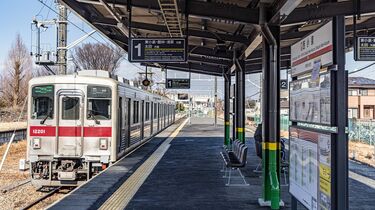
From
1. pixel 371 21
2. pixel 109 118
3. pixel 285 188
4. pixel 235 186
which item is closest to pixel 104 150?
pixel 109 118

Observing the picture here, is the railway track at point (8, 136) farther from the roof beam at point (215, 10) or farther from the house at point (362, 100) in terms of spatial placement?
the house at point (362, 100)

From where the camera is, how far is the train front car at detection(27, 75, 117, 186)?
36.3ft

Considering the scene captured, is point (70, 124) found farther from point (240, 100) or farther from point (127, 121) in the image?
point (240, 100)

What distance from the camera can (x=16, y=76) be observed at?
52.4 meters

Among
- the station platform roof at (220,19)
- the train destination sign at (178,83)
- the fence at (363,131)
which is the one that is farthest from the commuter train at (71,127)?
the train destination sign at (178,83)

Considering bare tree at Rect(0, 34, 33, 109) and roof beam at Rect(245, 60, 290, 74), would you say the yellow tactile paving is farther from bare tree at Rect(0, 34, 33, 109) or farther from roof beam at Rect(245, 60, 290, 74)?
bare tree at Rect(0, 34, 33, 109)

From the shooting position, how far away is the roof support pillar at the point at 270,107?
688 centimetres

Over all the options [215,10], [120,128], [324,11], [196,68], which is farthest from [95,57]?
[324,11]

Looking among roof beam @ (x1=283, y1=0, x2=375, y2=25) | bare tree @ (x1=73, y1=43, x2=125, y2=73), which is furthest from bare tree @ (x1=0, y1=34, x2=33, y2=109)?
roof beam @ (x1=283, y1=0, x2=375, y2=25)

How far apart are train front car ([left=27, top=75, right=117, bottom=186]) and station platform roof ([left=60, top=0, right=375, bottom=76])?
66.4 inches

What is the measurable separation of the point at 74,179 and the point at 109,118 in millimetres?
1694

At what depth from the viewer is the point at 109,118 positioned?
37.1 ft

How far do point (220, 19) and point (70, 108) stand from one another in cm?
505

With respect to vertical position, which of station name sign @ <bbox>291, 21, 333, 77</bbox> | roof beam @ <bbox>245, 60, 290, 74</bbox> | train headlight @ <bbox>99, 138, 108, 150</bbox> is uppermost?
roof beam @ <bbox>245, 60, 290, 74</bbox>
